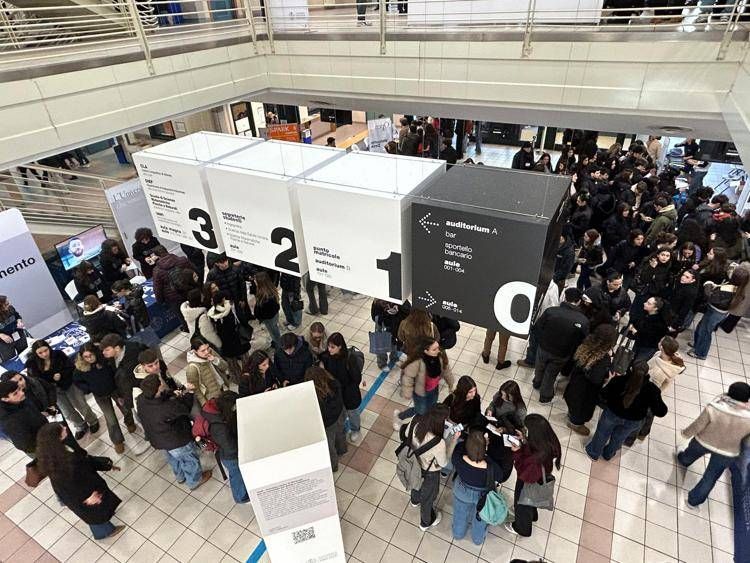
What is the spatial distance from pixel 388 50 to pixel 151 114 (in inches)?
122

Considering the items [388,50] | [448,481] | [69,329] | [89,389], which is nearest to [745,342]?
[448,481]

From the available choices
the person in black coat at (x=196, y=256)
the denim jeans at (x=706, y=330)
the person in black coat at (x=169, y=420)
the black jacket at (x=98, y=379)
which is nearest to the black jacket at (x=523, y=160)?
the denim jeans at (x=706, y=330)

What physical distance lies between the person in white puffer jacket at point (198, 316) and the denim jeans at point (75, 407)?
1.44 m

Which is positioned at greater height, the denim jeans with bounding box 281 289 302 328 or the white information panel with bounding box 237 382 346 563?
the white information panel with bounding box 237 382 346 563

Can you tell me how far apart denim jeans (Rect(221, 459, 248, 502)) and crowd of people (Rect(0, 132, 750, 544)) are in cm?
2

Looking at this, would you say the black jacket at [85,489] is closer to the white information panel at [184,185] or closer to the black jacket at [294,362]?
the black jacket at [294,362]

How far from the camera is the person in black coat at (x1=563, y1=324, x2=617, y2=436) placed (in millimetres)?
4258

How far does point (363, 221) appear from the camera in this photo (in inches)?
110

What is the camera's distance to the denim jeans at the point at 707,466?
13.1 ft

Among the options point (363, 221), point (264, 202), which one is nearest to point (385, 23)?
point (264, 202)

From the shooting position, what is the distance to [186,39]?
595 centimetres

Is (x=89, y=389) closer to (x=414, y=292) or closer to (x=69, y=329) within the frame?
(x=69, y=329)

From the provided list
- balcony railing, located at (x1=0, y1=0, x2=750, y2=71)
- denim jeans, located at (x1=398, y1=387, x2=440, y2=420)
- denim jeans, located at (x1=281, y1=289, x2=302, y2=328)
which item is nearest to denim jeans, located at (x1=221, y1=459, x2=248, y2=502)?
denim jeans, located at (x1=398, y1=387, x2=440, y2=420)

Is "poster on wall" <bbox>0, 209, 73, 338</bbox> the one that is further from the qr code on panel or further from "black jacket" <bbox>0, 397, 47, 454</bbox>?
the qr code on panel
